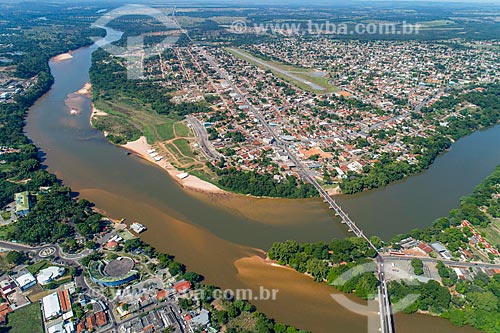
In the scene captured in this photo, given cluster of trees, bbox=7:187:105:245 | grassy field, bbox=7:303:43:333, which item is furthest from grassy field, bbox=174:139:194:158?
grassy field, bbox=7:303:43:333

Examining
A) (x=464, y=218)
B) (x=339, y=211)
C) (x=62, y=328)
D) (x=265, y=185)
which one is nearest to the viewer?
(x=62, y=328)

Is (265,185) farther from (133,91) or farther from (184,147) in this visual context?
(133,91)

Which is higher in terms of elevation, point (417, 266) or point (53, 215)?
point (53, 215)

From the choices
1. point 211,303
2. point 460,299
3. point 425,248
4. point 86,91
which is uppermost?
point 86,91

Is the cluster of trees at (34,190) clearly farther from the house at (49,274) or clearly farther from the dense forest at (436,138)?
the dense forest at (436,138)

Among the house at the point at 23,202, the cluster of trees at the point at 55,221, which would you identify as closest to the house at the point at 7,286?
the cluster of trees at the point at 55,221

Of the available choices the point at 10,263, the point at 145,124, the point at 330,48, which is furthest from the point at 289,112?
the point at 330,48

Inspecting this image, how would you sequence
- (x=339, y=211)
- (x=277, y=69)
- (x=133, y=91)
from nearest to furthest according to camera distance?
(x=339, y=211) → (x=133, y=91) → (x=277, y=69)

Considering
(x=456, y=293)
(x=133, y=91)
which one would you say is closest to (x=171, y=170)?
(x=456, y=293)
